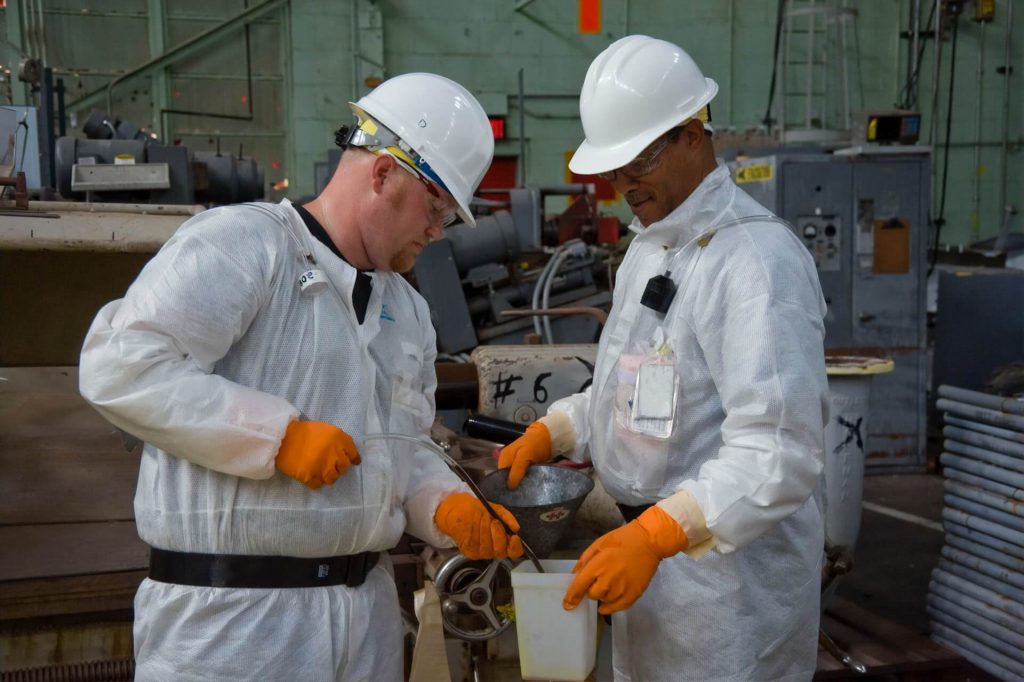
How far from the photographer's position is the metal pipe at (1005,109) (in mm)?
8258

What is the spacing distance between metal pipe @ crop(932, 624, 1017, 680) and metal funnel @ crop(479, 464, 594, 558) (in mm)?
1647

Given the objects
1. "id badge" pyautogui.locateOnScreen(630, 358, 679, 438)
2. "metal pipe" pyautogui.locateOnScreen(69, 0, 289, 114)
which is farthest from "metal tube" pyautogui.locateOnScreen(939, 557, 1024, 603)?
"metal pipe" pyautogui.locateOnScreen(69, 0, 289, 114)

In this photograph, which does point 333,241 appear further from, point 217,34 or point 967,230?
point 967,230

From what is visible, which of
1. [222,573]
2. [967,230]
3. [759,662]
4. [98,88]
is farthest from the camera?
[967,230]

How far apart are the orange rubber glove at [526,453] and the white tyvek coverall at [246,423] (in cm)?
38

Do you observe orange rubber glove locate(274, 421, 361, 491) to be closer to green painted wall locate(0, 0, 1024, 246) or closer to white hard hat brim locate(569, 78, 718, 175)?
white hard hat brim locate(569, 78, 718, 175)

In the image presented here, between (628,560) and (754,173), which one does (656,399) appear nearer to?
(628,560)

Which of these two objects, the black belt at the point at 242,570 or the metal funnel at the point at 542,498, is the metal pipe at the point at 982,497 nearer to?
the metal funnel at the point at 542,498

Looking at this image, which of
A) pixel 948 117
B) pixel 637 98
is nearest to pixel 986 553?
pixel 637 98

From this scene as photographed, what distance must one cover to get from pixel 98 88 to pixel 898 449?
23.8 feet

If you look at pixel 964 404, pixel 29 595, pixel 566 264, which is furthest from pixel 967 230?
pixel 29 595

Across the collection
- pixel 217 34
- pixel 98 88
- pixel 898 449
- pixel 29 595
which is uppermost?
pixel 217 34

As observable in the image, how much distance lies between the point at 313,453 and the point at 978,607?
2259 millimetres

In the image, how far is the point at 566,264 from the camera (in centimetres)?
512
